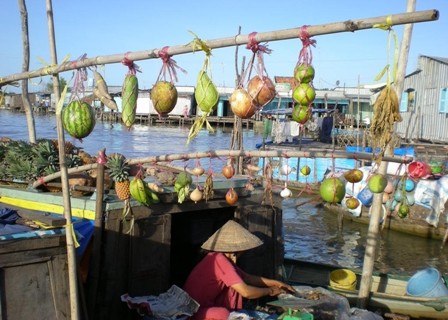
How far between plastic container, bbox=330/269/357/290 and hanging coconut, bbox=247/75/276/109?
202 inches

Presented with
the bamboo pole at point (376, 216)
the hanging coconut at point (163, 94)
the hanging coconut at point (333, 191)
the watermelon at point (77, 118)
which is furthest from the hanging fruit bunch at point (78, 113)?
the bamboo pole at point (376, 216)

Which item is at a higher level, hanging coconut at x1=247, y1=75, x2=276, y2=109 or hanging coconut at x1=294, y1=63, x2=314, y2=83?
hanging coconut at x1=294, y1=63, x2=314, y2=83

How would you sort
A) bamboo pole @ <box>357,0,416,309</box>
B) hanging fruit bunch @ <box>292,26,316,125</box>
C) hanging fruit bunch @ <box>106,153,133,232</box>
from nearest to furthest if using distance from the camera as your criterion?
1. hanging fruit bunch @ <box>292,26,316,125</box>
2. hanging fruit bunch @ <box>106,153,133,232</box>
3. bamboo pole @ <box>357,0,416,309</box>

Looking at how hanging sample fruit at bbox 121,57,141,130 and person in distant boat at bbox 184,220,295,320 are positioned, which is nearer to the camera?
hanging sample fruit at bbox 121,57,141,130

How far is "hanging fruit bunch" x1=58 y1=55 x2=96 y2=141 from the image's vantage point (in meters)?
3.05

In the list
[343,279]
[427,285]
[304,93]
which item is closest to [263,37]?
[304,93]

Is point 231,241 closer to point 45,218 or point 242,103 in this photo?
point 45,218

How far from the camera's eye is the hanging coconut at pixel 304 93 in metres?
2.69

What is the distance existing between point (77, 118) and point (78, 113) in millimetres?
32

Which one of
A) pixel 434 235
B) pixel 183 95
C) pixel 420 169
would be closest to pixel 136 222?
pixel 420 169

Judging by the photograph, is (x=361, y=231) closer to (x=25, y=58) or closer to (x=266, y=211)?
(x=266, y=211)

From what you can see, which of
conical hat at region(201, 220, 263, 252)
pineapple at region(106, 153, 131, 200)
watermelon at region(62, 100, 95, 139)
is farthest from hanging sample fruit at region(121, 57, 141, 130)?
conical hat at region(201, 220, 263, 252)

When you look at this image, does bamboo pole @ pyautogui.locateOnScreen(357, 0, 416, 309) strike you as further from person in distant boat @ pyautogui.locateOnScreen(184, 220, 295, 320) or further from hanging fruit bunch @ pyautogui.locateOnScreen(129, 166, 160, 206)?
hanging fruit bunch @ pyautogui.locateOnScreen(129, 166, 160, 206)

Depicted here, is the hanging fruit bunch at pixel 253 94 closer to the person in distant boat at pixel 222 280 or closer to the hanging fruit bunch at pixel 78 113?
the hanging fruit bunch at pixel 78 113
